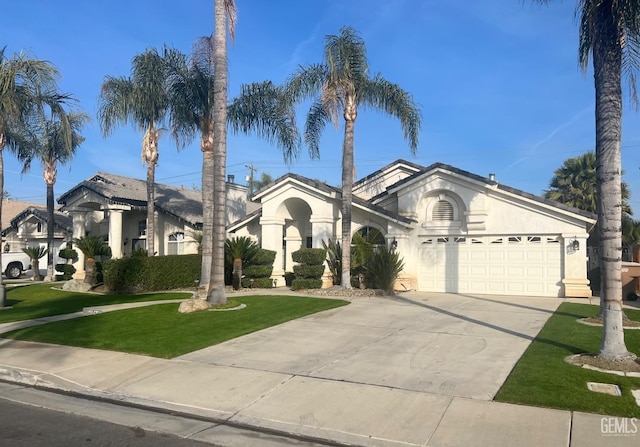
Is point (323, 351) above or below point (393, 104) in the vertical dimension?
below

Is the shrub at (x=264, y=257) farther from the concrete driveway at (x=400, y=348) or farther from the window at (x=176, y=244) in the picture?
the window at (x=176, y=244)

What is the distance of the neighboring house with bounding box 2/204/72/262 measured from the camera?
107ft

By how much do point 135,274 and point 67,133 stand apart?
6083mm

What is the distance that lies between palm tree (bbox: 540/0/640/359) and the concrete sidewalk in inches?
63.4

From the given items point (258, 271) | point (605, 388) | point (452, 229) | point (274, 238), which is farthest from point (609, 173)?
point (274, 238)

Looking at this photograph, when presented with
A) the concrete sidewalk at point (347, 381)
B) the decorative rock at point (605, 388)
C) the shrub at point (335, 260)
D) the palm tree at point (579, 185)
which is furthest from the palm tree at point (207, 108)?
the palm tree at point (579, 185)

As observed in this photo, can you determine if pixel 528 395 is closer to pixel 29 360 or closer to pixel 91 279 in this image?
pixel 29 360

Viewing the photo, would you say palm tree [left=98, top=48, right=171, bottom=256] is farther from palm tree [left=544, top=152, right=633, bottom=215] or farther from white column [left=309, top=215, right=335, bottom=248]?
palm tree [left=544, top=152, right=633, bottom=215]

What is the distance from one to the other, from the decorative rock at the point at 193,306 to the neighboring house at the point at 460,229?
7.69 metres

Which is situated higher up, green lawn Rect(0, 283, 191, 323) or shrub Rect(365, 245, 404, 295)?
shrub Rect(365, 245, 404, 295)

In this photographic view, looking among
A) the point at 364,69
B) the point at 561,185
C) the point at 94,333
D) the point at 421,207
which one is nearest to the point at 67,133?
the point at 94,333

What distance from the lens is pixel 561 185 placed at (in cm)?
2922

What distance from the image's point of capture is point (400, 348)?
9000 millimetres

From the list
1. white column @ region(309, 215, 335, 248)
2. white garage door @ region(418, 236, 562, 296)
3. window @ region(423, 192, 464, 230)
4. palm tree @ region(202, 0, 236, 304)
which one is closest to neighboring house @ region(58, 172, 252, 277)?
white column @ region(309, 215, 335, 248)
